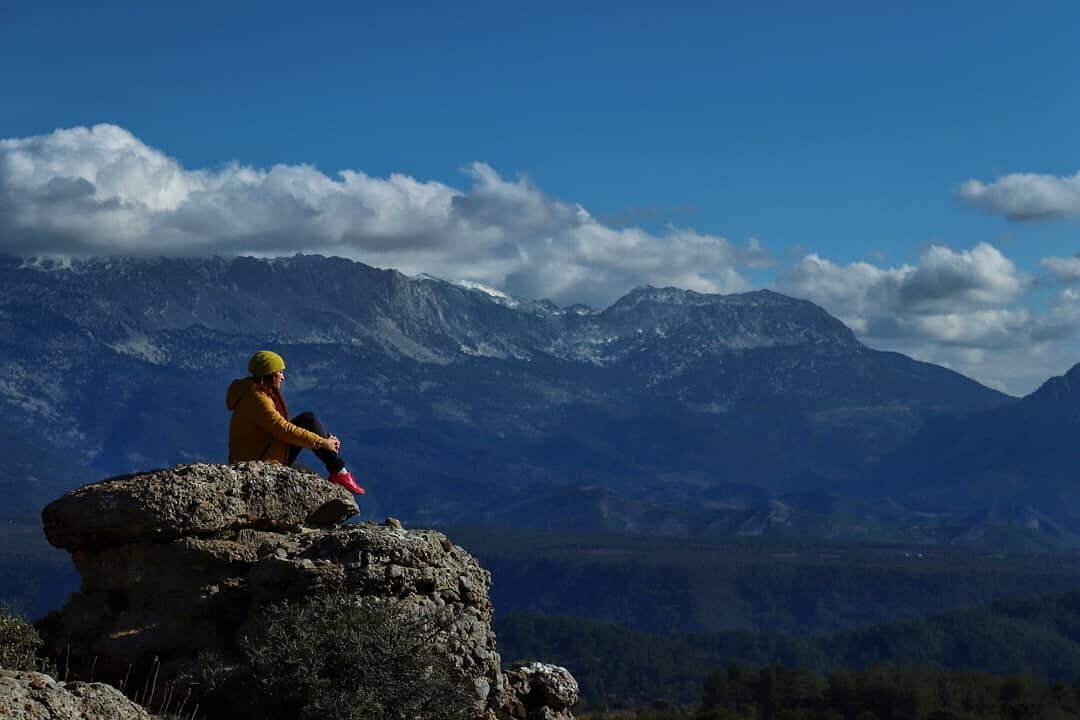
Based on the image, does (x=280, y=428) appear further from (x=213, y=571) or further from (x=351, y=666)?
(x=351, y=666)

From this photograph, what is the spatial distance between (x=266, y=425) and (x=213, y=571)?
9.61 ft

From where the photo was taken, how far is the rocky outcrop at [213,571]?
59.2 ft

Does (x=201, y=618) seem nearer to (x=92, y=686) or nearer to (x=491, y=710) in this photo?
(x=491, y=710)

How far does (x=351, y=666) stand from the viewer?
16641 millimetres

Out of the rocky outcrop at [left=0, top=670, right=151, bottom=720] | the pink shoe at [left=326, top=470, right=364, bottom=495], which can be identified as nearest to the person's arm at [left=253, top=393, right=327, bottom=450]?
the pink shoe at [left=326, top=470, right=364, bottom=495]

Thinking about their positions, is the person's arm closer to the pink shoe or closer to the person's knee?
the person's knee

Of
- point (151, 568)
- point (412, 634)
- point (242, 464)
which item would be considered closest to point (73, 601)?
point (151, 568)

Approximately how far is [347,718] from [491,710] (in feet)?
10.2

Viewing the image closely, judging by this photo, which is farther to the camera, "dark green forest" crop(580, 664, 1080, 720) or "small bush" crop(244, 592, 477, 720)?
"dark green forest" crop(580, 664, 1080, 720)

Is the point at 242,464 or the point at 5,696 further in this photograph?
the point at 242,464

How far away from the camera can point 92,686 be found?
13.8m

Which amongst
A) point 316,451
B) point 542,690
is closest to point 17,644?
point 316,451

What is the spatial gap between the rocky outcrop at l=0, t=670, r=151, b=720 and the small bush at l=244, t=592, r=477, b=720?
8.75 feet

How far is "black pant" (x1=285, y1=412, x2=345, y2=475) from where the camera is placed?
71.8 ft
